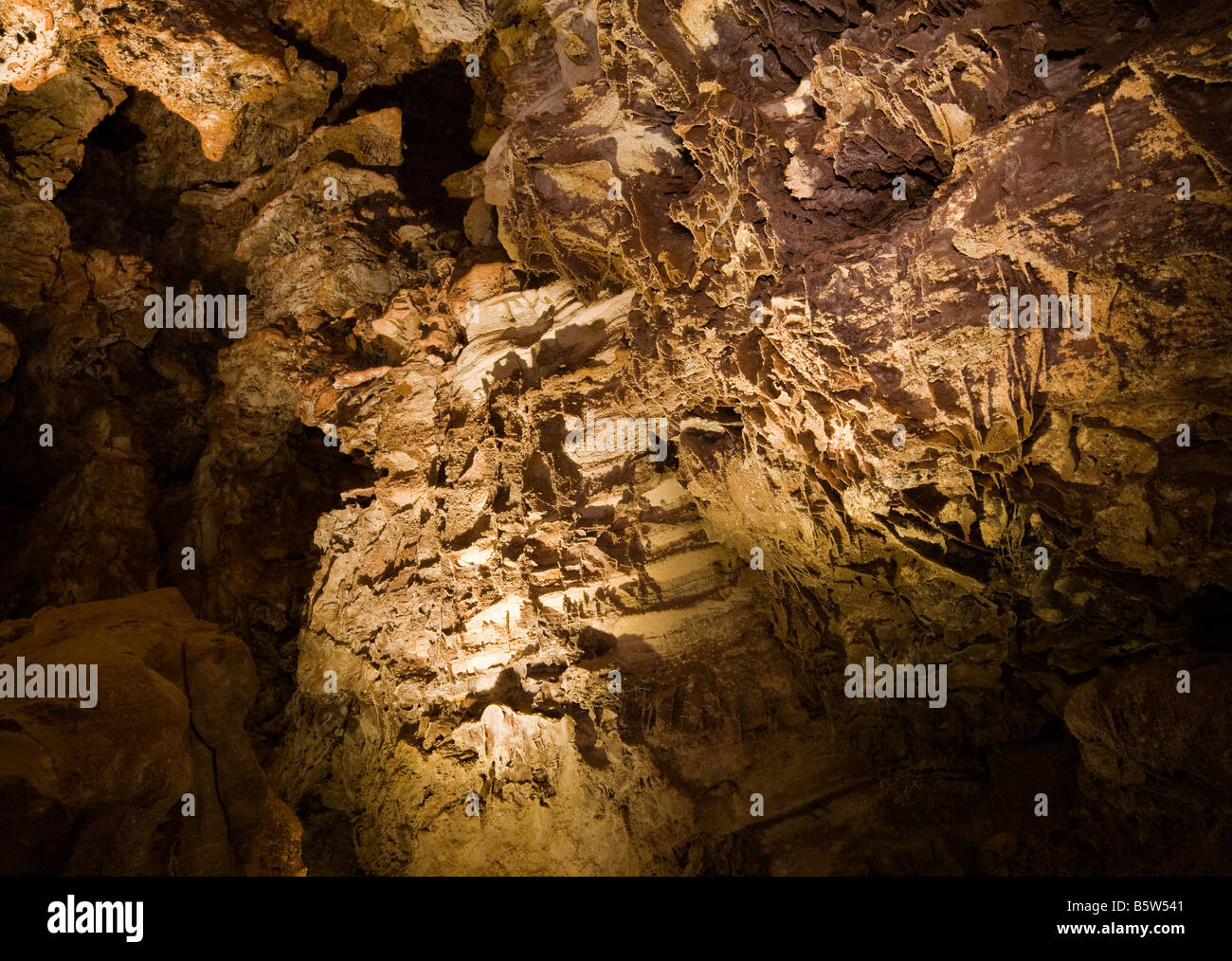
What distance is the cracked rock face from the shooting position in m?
4.19

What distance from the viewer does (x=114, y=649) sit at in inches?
202

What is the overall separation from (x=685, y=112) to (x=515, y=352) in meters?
3.37

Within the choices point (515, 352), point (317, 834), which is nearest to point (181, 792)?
point (317, 834)

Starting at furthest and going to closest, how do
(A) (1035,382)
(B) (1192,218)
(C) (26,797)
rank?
(A) (1035,382), (C) (26,797), (B) (1192,218)

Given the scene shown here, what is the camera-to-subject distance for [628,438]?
7.23m

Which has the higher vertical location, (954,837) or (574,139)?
(574,139)

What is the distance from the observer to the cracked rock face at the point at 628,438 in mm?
4191

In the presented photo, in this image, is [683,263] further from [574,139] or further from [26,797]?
[26,797]
